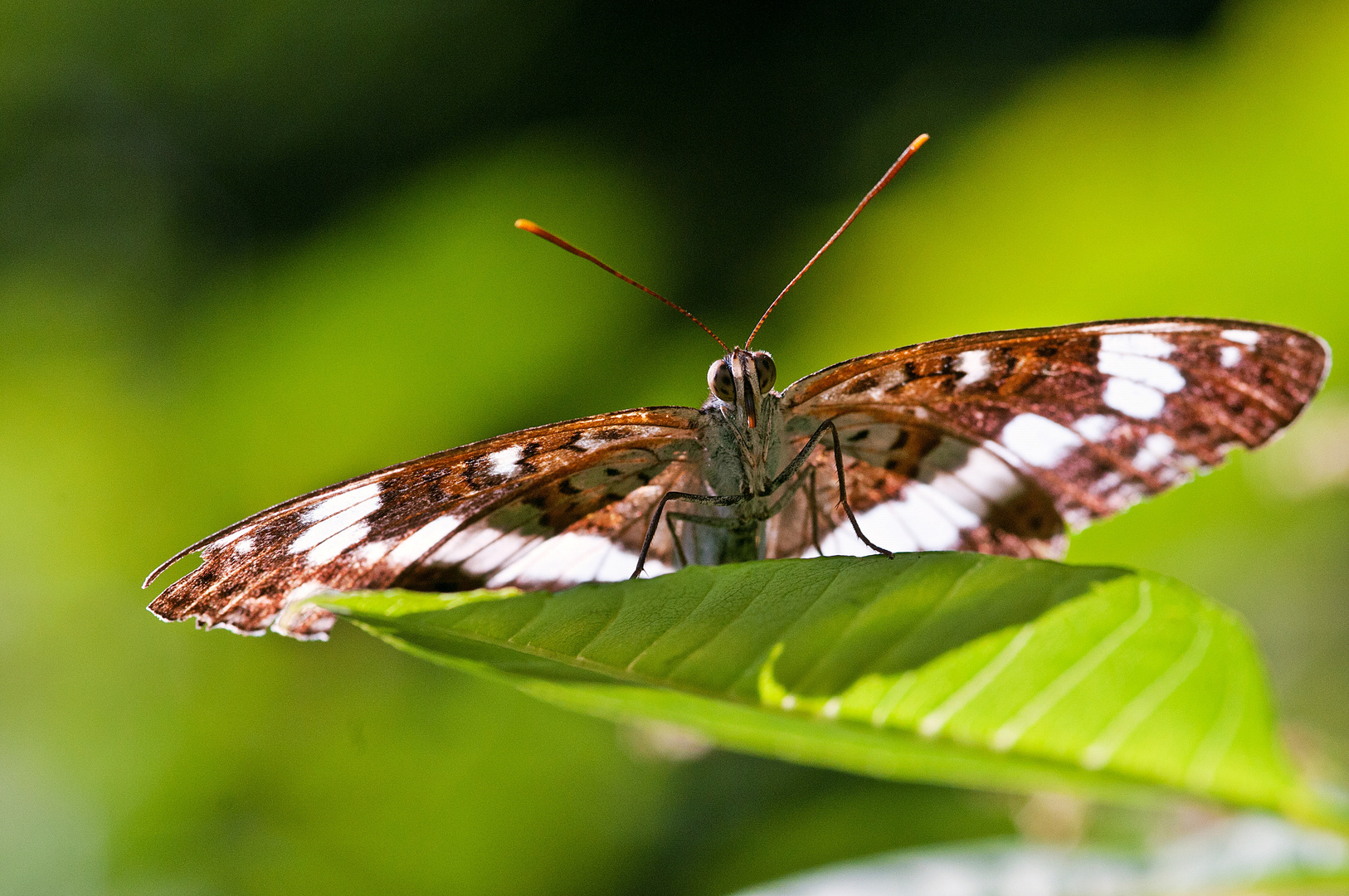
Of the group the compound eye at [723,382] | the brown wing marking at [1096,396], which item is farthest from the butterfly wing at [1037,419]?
the compound eye at [723,382]

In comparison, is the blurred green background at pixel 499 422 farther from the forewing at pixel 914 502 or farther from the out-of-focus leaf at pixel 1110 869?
the forewing at pixel 914 502

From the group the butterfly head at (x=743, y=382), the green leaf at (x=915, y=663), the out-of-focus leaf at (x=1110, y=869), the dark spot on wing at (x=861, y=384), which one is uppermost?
the butterfly head at (x=743, y=382)

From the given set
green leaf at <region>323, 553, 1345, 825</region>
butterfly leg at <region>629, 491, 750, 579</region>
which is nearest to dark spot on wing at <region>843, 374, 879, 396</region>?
butterfly leg at <region>629, 491, 750, 579</region>

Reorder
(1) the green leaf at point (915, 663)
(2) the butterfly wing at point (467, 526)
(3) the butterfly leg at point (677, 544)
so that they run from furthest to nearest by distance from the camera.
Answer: (3) the butterfly leg at point (677, 544)
(2) the butterfly wing at point (467, 526)
(1) the green leaf at point (915, 663)

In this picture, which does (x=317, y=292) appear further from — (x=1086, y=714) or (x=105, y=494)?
(x=1086, y=714)

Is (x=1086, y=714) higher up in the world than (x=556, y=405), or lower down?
lower down

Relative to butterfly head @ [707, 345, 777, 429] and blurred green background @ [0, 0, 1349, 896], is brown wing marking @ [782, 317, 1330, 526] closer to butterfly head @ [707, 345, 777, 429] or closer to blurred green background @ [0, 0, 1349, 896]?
butterfly head @ [707, 345, 777, 429]

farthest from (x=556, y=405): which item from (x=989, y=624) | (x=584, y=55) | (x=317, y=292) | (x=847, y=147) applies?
(x=584, y=55)
